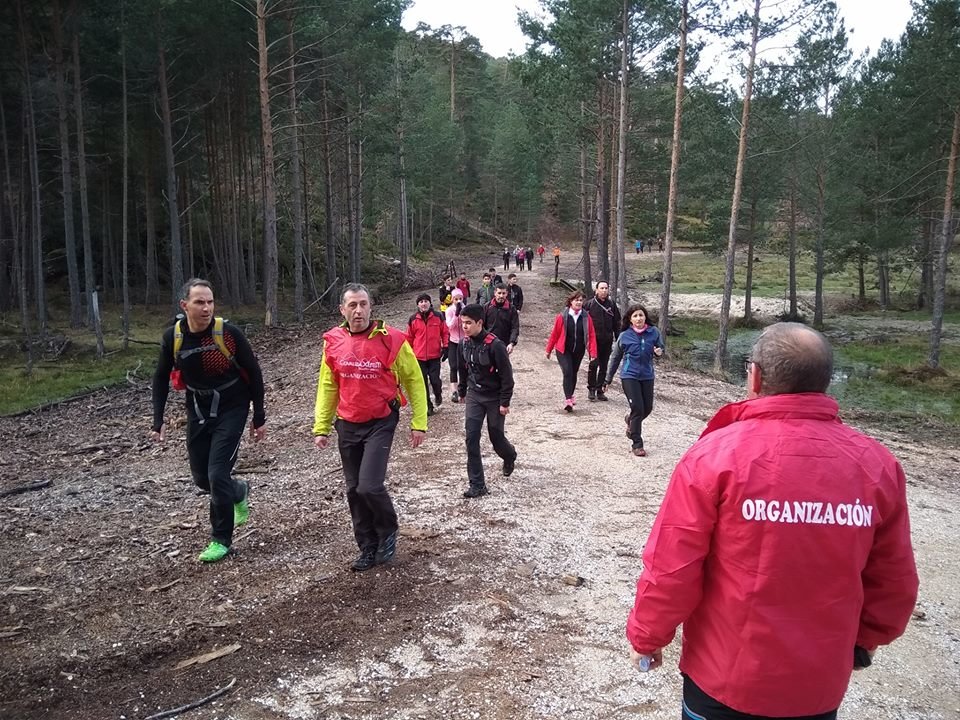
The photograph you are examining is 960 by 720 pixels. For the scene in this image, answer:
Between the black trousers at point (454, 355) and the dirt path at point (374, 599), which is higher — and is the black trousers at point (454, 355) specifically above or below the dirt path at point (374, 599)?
above

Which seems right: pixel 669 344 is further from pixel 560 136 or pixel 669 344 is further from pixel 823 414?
pixel 823 414

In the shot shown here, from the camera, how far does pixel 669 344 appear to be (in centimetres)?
2714

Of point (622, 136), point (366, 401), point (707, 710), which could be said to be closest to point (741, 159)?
point (622, 136)

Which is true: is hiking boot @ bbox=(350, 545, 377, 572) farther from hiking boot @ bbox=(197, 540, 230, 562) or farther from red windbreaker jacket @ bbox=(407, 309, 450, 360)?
red windbreaker jacket @ bbox=(407, 309, 450, 360)

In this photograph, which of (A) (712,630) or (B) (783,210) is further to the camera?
(B) (783,210)

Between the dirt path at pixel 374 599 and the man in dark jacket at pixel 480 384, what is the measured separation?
398 mm

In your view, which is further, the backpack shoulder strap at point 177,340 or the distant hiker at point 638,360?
the distant hiker at point 638,360

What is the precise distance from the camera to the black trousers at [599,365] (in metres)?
11.6

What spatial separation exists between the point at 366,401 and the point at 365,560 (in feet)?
4.10

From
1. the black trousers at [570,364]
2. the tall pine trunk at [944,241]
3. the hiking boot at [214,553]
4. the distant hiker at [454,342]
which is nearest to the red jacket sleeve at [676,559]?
the hiking boot at [214,553]

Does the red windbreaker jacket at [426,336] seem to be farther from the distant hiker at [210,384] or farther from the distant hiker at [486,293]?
the distant hiker at [486,293]

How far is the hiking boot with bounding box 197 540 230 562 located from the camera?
559 centimetres

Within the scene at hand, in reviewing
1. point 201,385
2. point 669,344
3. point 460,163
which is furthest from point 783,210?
point 201,385

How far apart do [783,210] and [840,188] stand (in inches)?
265
